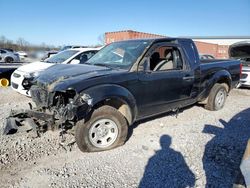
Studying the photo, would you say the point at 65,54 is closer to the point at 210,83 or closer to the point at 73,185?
the point at 210,83

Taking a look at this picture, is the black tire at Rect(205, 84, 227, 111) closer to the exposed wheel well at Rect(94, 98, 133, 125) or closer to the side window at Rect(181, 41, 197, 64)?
the side window at Rect(181, 41, 197, 64)

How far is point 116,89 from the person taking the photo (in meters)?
4.12

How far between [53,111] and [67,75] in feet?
2.14

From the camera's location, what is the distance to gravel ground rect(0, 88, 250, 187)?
11.0ft

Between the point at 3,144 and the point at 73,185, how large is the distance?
1946 millimetres

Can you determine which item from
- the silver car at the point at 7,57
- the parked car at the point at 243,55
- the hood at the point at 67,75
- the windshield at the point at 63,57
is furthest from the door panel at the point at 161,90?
the silver car at the point at 7,57

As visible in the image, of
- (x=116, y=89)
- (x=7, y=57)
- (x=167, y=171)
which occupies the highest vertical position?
(x=7, y=57)

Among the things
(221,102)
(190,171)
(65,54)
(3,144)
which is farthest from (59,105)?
(65,54)

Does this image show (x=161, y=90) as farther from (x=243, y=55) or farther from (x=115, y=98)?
(x=243, y=55)

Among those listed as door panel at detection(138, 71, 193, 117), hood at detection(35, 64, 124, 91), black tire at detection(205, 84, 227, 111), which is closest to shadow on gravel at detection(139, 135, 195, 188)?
door panel at detection(138, 71, 193, 117)

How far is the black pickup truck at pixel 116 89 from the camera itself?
384 centimetres

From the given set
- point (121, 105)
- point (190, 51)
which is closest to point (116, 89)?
point (121, 105)

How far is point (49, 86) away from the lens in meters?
3.89

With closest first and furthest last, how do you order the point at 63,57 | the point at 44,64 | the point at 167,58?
1. the point at 167,58
2. the point at 44,64
3. the point at 63,57
